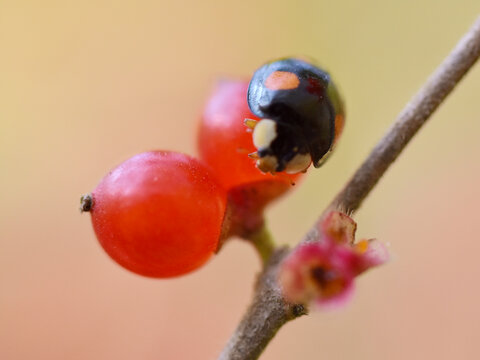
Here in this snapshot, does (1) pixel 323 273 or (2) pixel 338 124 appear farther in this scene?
(2) pixel 338 124

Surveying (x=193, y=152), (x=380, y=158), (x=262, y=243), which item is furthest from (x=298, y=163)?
(x=193, y=152)

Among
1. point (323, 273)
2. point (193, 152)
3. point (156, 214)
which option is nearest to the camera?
point (323, 273)

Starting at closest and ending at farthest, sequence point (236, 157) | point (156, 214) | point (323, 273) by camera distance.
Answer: point (323, 273) → point (156, 214) → point (236, 157)

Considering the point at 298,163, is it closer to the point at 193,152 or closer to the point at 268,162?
the point at 268,162

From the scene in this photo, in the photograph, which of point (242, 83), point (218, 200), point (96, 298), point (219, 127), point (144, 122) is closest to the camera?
point (218, 200)

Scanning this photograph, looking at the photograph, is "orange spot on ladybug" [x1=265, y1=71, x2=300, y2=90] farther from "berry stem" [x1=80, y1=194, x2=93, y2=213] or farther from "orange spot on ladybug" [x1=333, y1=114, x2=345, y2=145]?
"berry stem" [x1=80, y1=194, x2=93, y2=213]

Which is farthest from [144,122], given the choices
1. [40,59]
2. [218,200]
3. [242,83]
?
[218,200]

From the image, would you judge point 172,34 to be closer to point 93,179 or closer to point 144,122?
point 144,122
